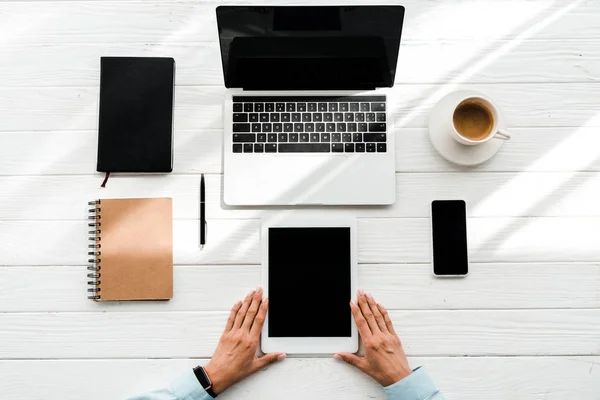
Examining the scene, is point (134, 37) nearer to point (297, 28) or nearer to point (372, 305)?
point (297, 28)

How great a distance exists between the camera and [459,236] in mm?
944

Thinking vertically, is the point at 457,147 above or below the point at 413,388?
above

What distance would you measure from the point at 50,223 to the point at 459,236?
0.80 meters

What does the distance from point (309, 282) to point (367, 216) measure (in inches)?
6.7

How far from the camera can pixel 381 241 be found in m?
0.96

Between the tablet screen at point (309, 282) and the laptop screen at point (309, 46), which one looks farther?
the tablet screen at point (309, 282)

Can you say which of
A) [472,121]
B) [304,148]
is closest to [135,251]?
[304,148]

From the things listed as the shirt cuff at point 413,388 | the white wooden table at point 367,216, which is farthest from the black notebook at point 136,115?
the shirt cuff at point 413,388

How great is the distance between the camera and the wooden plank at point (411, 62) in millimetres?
988

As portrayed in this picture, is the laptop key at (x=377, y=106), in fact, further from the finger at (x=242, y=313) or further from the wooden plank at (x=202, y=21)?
the finger at (x=242, y=313)

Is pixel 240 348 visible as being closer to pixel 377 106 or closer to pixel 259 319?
pixel 259 319

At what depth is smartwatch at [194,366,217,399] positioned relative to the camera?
90cm

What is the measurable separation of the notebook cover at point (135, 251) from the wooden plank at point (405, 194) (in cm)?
3

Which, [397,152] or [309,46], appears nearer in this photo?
[309,46]
